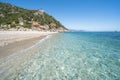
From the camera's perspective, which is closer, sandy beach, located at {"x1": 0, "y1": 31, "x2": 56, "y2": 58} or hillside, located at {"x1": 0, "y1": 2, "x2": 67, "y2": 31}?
sandy beach, located at {"x1": 0, "y1": 31, "x2": 56, "y2": 58}

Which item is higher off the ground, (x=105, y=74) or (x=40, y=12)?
(x=40, y=12)

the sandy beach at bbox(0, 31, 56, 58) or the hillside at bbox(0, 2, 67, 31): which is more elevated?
the hillside at bbox(0, 2, 67, 31)

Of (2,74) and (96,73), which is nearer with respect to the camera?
(2,74)

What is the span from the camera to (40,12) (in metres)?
160

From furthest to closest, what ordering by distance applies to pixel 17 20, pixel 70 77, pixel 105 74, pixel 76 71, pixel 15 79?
pixel 17 20, pixel 76 71, pixel 105 74, pixel 70 77, pixel 15 79

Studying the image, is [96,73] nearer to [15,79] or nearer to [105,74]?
[105,74]

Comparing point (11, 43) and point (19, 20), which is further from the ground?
point (19, 20)

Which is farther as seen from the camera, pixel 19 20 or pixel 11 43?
pixel 19 20

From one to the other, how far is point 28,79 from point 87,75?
388 centimetres

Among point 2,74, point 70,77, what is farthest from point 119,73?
point 2,74

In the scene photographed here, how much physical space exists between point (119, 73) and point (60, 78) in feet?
13.9

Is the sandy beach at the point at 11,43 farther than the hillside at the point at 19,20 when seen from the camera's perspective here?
No

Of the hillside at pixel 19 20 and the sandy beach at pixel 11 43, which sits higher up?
the hillside at pixel 19 20

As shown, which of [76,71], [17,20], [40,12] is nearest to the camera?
[76,71]
